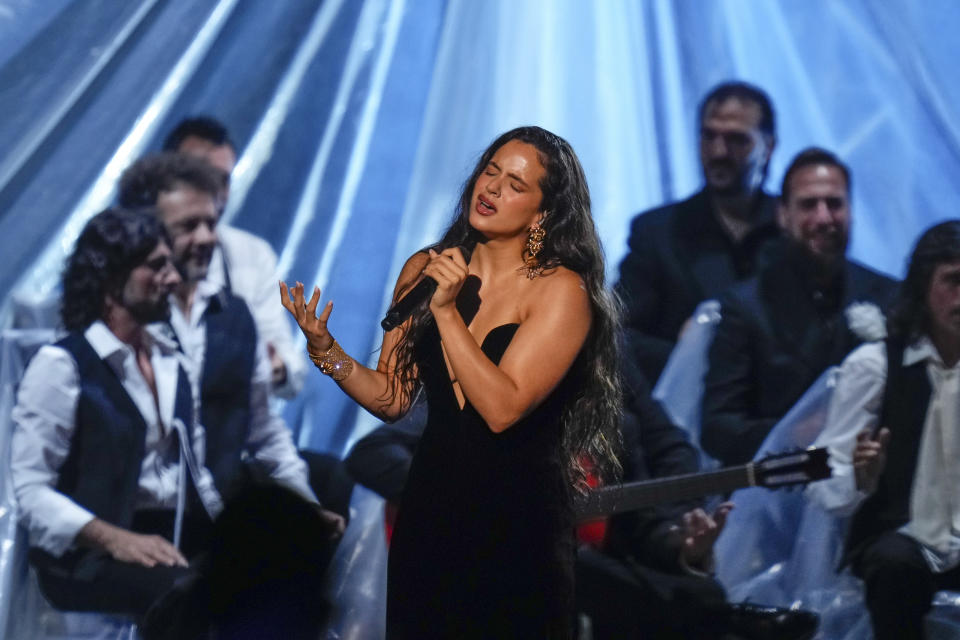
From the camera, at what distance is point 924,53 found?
3396 millimetres

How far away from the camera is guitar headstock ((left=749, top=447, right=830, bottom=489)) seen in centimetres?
306

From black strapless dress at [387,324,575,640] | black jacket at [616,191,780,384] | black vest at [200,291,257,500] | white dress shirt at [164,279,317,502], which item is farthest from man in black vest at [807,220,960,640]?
black strapless dress at [387,324,575,640]

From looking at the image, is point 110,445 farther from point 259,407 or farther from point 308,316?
point 308,316

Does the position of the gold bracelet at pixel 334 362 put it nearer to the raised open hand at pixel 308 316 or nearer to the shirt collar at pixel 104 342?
the raised open hand at pixel 308 316

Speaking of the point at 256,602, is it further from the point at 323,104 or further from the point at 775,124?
the point at 775,124

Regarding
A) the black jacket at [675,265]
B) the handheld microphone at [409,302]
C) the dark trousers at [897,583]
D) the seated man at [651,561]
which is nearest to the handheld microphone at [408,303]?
the handheld microphone at [409,302]

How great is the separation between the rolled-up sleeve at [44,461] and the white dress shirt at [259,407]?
0.33 metres

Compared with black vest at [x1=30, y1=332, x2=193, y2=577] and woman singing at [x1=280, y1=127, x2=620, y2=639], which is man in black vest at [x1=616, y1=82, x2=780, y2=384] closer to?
black vest at [x1=30, y1=332, x2=193, y2=577]

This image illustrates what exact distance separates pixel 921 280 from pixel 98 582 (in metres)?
2.46

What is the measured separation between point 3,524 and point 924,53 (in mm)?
2949

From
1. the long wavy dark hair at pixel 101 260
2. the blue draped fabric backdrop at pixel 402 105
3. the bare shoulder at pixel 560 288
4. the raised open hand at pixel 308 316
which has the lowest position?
the raised open hand at pixel 308 316

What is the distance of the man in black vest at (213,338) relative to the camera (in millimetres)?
3008

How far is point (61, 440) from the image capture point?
284 centimetres

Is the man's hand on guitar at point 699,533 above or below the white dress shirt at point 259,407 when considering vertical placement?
below
